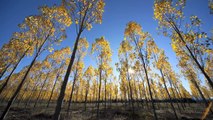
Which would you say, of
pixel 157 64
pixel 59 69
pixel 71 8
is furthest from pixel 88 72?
pixel 71 8

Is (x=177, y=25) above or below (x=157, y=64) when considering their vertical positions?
above

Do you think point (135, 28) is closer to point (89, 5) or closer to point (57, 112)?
point (89, 5)

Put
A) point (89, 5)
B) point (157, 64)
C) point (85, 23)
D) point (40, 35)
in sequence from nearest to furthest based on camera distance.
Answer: point (85, 23), point (89, 5), point (40, 35), point (157, 64)

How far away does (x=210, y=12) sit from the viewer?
8531 millimetres

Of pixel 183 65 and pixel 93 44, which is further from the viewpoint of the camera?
pixel 183 65

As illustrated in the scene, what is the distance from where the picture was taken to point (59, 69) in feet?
64.3

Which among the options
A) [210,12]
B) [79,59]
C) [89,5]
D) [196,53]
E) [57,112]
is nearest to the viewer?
[57,112]

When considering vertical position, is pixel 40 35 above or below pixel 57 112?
above

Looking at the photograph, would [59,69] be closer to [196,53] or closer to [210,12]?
[196,53]

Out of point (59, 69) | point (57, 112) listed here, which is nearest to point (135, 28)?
point (57, 112)

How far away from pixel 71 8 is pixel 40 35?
14.8 feet

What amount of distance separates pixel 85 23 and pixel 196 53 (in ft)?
31.1

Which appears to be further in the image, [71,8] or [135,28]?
[135,28]

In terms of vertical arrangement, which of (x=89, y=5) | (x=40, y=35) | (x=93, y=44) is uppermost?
(x=93, y=44)
